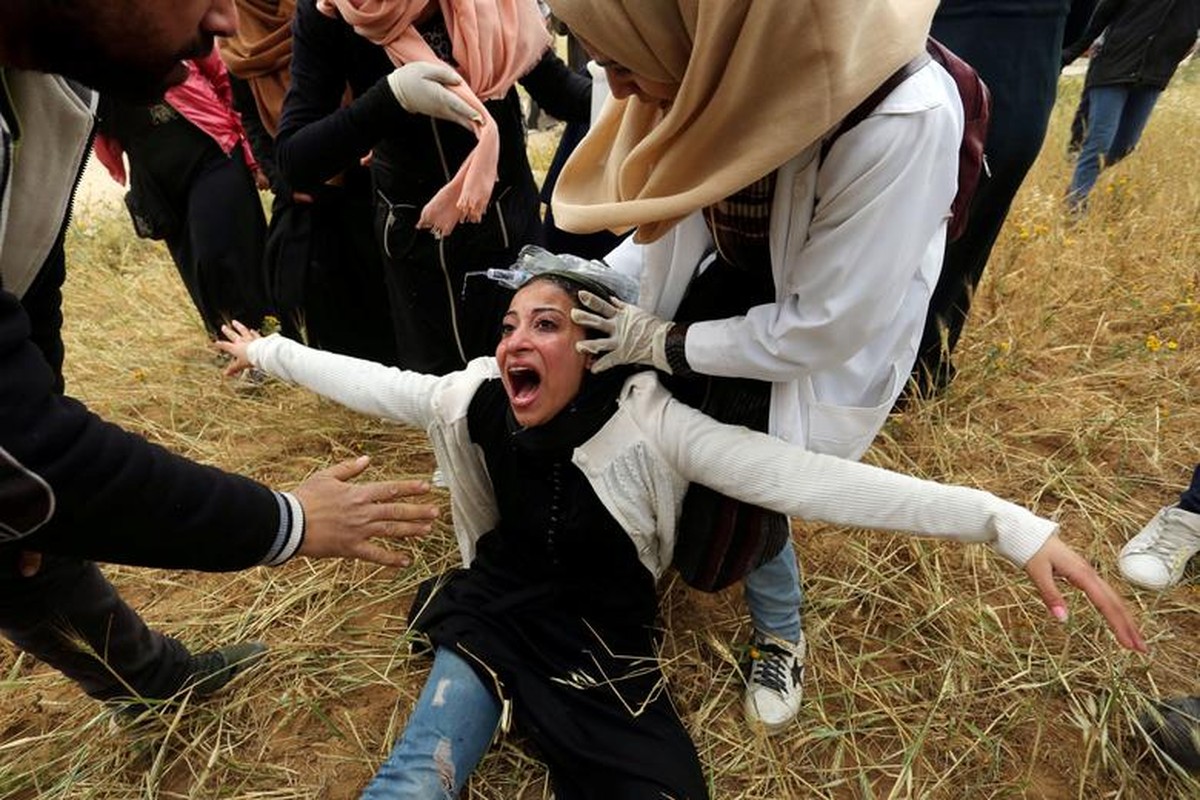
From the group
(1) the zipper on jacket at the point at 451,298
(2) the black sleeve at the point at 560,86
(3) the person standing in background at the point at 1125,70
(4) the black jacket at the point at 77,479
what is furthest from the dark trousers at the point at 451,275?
(3) the person standing in background at the point at 1125,70

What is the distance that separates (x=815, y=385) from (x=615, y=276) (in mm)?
544

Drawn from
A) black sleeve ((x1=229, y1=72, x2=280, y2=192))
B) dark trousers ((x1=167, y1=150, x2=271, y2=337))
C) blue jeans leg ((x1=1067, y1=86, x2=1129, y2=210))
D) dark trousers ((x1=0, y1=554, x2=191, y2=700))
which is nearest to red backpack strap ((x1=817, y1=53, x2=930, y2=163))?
dark trousers ((x1=0, y1=554, x2=191, y2=700))

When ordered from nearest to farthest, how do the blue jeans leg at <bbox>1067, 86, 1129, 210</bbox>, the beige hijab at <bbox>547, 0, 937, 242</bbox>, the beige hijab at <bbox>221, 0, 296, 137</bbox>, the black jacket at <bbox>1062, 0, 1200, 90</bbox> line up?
the beige hijab at <bbox>547, 0, 937, 242</bbox>, the beige hijab at <bbox>221, 0, 296, 137</bbox>, the black jacket at <bbox>1062, 0, 1200, 90</bbox>, the blue jeans leg at <bbox>1067, 86, 1129, 210</bbox>

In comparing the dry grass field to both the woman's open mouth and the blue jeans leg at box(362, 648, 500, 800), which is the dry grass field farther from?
the woman's open mouth

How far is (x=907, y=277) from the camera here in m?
1.25

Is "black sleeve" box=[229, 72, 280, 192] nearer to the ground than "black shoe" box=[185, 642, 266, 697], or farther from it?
farther from it

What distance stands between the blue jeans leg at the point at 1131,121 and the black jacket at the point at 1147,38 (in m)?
0.09

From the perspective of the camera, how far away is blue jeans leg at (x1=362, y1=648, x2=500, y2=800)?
148 cm

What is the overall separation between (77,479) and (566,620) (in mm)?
1071

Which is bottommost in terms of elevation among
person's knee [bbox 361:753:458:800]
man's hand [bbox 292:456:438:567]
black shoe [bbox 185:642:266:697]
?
black shoe [bbox 185:642:266:697]

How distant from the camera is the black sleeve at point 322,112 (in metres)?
1.85

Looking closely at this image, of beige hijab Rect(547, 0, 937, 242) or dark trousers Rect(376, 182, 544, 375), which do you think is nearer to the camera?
beige hijab Rect(547, 0, 937, 242)

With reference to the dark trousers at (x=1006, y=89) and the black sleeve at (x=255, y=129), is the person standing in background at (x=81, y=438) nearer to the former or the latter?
the black sleeve at (x=255, y=129)

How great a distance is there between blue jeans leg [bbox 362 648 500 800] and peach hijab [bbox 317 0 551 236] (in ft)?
3.72
